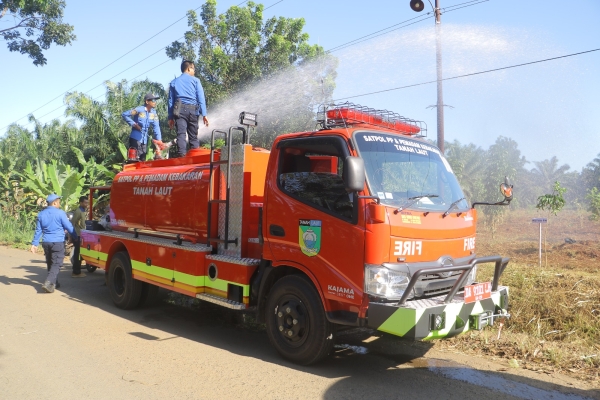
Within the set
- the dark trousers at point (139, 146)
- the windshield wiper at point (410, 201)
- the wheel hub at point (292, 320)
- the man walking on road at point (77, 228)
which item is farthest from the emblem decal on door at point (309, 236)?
the man walking on road at point (77, 228)

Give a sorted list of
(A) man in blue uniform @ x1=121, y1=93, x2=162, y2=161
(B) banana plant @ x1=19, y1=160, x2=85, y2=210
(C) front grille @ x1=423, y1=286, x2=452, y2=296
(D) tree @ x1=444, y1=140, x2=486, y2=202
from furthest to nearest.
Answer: (D) tree @ x1=444, y1=140, x2=486, y2=202 → (B) banana plant @ x1=19, y1=160, x2=85, y2=210 → (A) man in blue uniform @ x1=121, y1=93, x2=162, y2=161 → (C) front grille @ x1=423, y1=286, x2=452, y2=296

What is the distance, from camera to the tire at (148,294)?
8234 millimetres

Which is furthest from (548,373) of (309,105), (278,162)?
(309,105)

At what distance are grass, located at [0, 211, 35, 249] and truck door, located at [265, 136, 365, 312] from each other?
1570 cm

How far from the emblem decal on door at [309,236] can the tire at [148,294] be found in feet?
12.9

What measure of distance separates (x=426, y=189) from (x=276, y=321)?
219cm

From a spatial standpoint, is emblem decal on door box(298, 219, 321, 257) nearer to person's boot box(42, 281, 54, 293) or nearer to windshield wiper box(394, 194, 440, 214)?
windshield wiper box(394, 194, 440, 214)

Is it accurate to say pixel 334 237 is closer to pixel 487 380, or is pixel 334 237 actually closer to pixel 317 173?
pixel 317 173

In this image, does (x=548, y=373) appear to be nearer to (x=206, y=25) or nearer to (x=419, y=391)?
(x=419, y=391)

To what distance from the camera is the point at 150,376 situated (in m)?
5.05

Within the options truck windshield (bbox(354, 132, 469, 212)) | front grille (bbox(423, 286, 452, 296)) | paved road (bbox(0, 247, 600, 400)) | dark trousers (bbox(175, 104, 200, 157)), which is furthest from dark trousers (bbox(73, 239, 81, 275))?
front grille (bbox(423, 286, 452, 296))

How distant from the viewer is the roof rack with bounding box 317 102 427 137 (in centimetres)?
559

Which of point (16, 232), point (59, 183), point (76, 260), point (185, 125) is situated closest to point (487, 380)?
point (185, 125)

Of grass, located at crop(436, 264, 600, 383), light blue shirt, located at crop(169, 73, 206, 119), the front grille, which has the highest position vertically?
light blue shirt, located at crop(169, 73, 206, 119)
